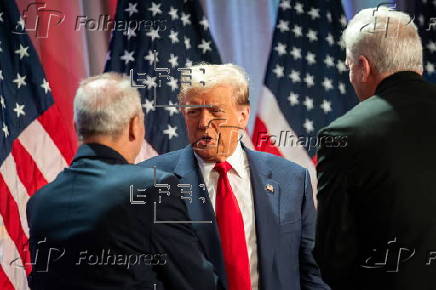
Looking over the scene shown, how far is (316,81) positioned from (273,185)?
1.55 metres

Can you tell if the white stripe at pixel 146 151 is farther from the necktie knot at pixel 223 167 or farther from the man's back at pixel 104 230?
the man's back at pixel 104 230

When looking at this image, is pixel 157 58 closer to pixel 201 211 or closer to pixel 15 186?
pixel 15 186

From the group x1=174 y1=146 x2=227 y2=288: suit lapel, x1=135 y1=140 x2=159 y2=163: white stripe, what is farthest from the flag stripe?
x1=174 y1=146 x2=227 y2=288: suit lapel

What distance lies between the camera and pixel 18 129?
335 centimetres

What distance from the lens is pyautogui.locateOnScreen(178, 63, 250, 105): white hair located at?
2479 millimetres

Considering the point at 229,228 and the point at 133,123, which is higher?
the point at 133,123

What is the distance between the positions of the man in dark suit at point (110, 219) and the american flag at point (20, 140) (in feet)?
4.93

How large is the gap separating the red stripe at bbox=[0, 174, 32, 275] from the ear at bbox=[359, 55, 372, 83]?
2.04 meters

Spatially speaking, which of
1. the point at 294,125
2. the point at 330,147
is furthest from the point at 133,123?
the point at 294,125

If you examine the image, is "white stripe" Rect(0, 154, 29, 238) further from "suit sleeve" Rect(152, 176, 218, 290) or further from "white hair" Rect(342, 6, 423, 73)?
"white hair" Rect(342, 6, 423, 73)

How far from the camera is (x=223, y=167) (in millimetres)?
2398

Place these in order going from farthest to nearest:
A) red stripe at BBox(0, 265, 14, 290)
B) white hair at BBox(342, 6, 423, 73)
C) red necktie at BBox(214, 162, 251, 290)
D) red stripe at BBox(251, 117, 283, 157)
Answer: red stripe at BBox(251, 117, 283, 157), red stripe at BBox(0, 265, 14, 290), red necktie at BBox(214, 162, 251, 290), white hair at BBox(342, 6, 423, 73)

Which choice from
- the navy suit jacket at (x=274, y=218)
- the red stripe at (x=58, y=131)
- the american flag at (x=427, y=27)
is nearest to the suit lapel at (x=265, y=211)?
the navy suit jacket at (x=274, y=218)

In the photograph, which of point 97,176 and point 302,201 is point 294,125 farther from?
point 97,176
